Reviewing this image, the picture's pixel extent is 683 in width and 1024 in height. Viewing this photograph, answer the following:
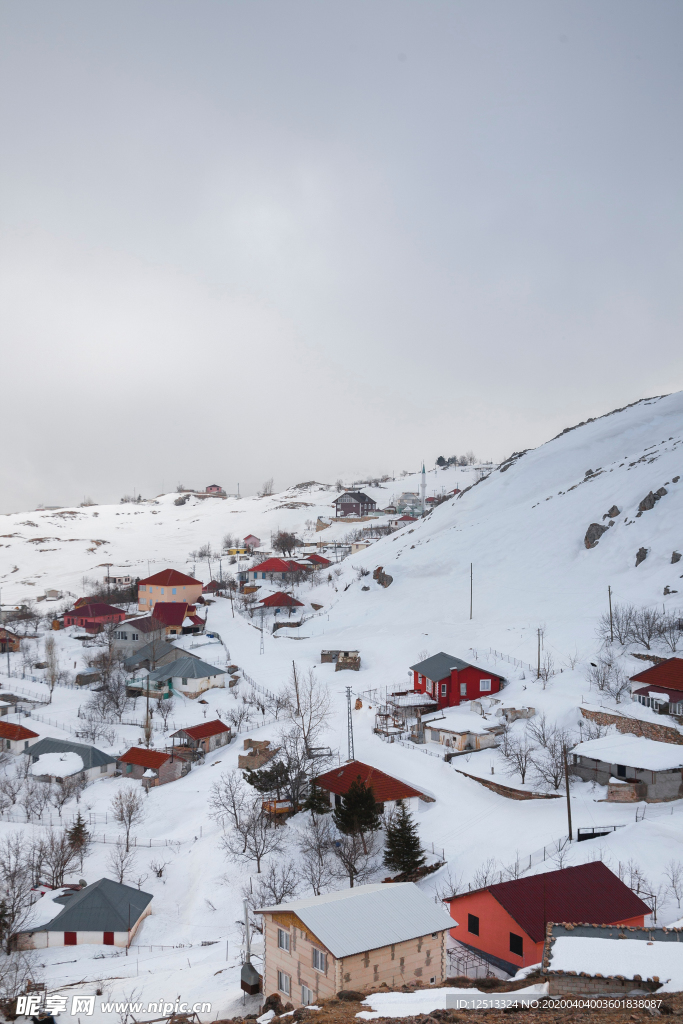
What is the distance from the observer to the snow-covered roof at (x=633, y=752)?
28969mm

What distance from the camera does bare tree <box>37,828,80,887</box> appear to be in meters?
30.3

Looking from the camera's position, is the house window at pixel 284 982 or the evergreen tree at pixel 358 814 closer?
the house window at pixel 284 982

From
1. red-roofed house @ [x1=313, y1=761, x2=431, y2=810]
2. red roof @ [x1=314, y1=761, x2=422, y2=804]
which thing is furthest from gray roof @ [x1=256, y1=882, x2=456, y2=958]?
red roof @ [x1=314, y1=761, x2=422, y2=804]

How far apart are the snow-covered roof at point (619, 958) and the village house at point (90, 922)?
19.4 m

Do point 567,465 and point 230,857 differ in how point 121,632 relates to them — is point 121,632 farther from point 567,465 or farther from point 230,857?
point 567,465

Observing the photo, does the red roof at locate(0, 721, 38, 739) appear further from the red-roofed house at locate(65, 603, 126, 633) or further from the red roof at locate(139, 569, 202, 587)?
the red roof at locate(139, 569, 202, 587)

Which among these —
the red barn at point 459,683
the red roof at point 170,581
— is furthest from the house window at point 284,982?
the red roof at point 170,581

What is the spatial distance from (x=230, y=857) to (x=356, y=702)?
56.7 ft

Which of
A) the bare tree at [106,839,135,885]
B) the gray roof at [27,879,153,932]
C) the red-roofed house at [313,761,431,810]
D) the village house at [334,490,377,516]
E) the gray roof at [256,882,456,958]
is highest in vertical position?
the village house at [334,490,377,516]

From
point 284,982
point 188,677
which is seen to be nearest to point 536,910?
point 284,982

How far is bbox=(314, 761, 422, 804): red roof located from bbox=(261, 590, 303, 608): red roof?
3463cm

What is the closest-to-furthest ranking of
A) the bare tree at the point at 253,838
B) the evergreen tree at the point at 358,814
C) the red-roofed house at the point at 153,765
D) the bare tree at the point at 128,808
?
the evergreen tree at the point at 358,814, the bare tree at the point at 253,838, the bare tree at the point at 128,808, the red-roofed house at the point at 153,765

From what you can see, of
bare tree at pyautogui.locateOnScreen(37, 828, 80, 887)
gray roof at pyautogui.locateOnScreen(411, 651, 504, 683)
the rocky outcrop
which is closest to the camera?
bare tree at pyautogui.locateOnScreen(37, 828, 80, 887)

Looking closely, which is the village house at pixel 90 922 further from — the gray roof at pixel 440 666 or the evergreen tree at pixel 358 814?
the gray roof at pixel 440 666
